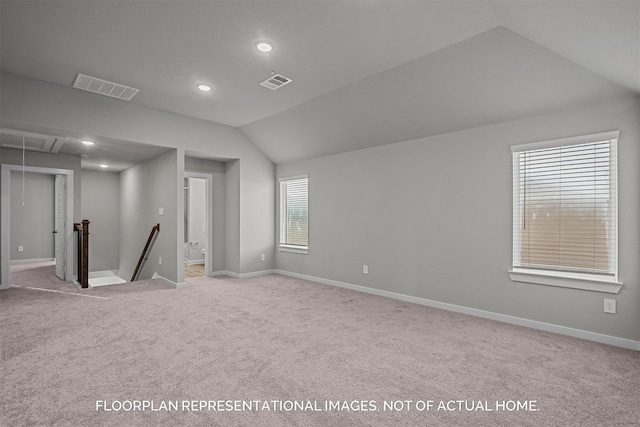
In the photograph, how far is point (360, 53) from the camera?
10.7 ft

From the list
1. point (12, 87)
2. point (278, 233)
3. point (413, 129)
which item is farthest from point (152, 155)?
point (413, 129)

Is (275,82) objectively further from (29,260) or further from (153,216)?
(29,260)

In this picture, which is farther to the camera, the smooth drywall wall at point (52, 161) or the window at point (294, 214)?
the window at point (294, 214)

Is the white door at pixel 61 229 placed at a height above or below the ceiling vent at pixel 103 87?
below

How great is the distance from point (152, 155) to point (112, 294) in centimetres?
257

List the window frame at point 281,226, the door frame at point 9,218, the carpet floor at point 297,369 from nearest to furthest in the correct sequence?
the carpet floor at point 297,369 → the door frame at point 9,218 → the window frame at point 281,226

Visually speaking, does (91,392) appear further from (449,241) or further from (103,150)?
(103,150)

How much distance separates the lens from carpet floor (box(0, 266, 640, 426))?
78.0 inches

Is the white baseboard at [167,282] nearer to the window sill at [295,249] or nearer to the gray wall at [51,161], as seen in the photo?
the gray wall at [51,161]

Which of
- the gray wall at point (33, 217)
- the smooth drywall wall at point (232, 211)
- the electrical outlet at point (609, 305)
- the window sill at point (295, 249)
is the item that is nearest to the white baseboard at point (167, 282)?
the smooth drywall wall at point (232, 211)

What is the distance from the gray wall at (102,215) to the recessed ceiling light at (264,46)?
6808mm

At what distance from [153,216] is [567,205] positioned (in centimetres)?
661

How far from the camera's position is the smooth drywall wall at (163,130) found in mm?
3953

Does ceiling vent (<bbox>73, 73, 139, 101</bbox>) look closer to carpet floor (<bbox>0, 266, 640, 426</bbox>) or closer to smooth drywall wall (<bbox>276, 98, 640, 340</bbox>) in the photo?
carpet floor (<bbox>0, 266, 640, 426</bbox>)
